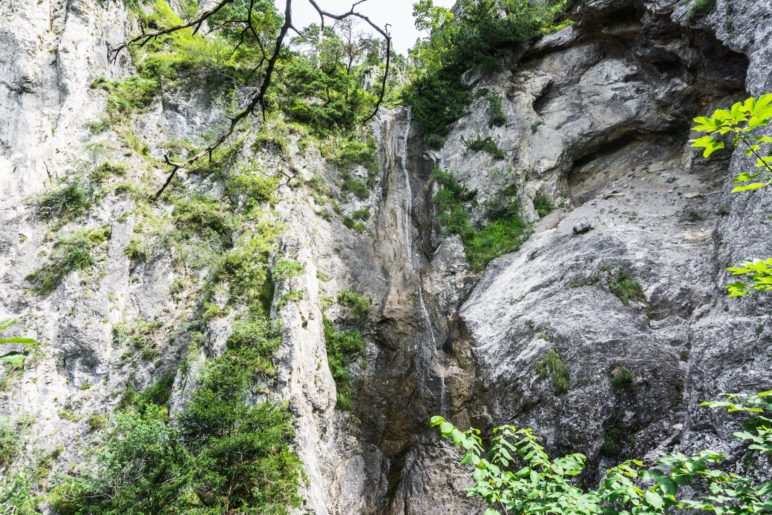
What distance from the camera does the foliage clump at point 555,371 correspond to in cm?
916

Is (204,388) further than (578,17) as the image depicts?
No

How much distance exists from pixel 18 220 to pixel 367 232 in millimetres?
9610

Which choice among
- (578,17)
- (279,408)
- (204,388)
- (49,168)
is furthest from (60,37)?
(578,17)

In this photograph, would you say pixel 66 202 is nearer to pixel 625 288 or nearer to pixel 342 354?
pixel 342 354

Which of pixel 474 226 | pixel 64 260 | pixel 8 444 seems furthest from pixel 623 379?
pixel 64 260

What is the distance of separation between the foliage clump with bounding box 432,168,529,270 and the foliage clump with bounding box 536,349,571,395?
4.73 m

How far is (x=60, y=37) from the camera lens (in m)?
14.2

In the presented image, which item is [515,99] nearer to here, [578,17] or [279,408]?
[578,17]

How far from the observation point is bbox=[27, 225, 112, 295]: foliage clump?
1097cm

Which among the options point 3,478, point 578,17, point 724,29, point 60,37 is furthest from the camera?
point 578,17

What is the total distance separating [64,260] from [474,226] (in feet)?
38.8

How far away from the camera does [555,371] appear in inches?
371

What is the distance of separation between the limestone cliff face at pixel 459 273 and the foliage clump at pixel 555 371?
0.15 m

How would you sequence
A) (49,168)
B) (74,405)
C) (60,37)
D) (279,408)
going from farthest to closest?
1. (60,37)
2. (49,168)
3. (74,405)
4. (279,408)
